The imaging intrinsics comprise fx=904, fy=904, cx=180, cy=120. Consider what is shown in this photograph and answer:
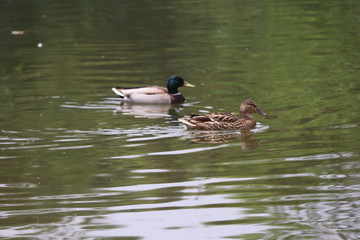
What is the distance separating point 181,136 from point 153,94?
3.57 metres

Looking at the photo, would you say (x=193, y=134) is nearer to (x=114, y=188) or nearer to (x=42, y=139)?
(x=42, y=139)

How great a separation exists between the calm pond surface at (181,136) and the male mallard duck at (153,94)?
0.17 meters

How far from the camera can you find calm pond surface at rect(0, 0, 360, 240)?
8.19 m

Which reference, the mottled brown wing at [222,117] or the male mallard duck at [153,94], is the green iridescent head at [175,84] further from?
the mottled brown wing at [222,117]

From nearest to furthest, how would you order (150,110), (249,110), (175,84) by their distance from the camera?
(249,110)
(150,110)
(175,84)

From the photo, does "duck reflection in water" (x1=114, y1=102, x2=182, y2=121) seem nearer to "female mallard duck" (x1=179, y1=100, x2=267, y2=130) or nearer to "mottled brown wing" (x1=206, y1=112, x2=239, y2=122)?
"female mallard duck" (x1=179, y1=100, x2=267, y2=130)

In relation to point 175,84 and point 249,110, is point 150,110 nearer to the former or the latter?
point 175,84

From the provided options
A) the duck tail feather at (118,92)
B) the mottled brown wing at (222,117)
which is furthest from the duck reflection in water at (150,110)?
the mottled brown wing at (222,117)

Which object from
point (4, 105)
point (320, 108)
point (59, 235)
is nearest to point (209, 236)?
point (59, 235)

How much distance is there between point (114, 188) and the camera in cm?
955

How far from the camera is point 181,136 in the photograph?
12.8 meters

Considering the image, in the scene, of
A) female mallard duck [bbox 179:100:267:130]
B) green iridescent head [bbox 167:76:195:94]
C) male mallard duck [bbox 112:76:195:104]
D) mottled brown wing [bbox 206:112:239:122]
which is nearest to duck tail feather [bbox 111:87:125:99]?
male mallard duck [bbox 112:76:195:104]

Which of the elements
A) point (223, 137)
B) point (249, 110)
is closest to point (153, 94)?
point (249, 110)

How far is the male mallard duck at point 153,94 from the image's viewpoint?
1593 centimetres
